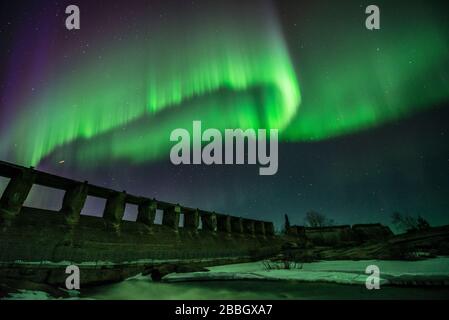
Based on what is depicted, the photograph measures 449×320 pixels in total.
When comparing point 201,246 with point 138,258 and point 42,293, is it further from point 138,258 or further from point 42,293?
point 42,293

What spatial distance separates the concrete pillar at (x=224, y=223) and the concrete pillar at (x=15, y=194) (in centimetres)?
2127

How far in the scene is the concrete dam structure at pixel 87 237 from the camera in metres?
11.4

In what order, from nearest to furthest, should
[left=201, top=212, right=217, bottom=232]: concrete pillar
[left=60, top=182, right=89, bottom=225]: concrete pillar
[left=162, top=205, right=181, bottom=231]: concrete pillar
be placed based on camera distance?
[left=60, top=182, right=89, bottom=225]: concrete pillar, [left=162, top=205, right=181, bottom=231]: concrete pillar, [left=201, top=212, right=217, bottom=232]: concrete pillar

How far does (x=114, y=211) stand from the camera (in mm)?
17422

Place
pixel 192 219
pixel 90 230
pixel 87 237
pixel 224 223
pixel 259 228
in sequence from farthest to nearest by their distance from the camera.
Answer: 1. pixel 259 228
2. pixel 224 223
3. pixel 192 219
4. pixel 90 230
5. pixel 87 237

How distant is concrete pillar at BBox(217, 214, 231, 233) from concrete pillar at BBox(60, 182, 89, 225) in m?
18.1

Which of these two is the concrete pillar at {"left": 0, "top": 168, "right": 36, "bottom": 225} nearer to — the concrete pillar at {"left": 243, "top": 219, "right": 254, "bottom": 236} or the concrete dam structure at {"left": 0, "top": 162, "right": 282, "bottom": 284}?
the concrete dam structure at {"left": 0, "top": 162, "right": 282, "bottom": 284}

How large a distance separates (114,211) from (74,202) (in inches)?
123

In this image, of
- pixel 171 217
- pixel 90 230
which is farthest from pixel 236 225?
pixel 90 230

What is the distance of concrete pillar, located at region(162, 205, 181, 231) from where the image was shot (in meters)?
22.6

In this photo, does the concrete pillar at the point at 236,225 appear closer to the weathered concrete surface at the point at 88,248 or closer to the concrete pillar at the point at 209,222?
the concrete pillar at the point at 209,222

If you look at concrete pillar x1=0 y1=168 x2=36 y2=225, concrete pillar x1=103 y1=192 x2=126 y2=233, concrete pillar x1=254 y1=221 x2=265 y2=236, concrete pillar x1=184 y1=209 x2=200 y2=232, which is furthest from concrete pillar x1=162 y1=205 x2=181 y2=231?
concrete pillar x1=254 y1=221 x2=265 y2=236

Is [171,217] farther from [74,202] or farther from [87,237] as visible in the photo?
[74,202]
